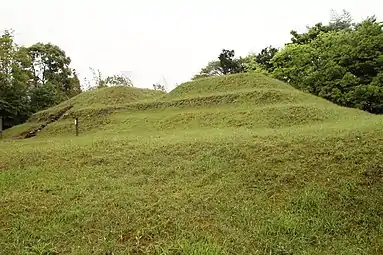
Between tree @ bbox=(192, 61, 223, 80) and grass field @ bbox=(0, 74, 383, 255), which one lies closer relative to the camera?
grass field @ bbox=(0, 74, 383, 255)

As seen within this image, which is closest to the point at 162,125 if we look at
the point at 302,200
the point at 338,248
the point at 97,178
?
the point at 97,178

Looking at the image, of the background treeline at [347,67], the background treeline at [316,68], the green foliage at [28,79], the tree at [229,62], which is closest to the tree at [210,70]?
the tree at [229,62]

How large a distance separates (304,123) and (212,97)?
20.5 ft

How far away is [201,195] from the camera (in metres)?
7.22

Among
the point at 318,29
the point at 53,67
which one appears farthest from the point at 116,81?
the point at 318,29

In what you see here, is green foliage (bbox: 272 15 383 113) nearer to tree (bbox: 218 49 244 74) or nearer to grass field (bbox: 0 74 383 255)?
grass field (bbox: 0 74 383 255)

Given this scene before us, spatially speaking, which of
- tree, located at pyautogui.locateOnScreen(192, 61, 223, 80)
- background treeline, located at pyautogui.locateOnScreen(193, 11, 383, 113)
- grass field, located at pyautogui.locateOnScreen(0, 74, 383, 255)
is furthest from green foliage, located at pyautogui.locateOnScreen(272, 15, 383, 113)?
tree, located at pyautogui.locateOnScreen(192, 61, 223, 80)

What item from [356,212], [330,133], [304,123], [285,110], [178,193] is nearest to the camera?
[356,212]

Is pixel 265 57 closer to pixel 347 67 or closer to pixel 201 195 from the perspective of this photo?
pixel 347 67

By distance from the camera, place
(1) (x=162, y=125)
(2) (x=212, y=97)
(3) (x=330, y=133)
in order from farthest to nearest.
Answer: (2) (x=212, y=97) → (1) (x=162, y=125) → (3) (x=330, y=133)

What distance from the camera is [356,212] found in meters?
6.34

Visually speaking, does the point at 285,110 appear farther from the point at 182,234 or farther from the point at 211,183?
the point at 182,234

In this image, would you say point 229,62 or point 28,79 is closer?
point 28,79

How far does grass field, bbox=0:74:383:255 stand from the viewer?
562cm
